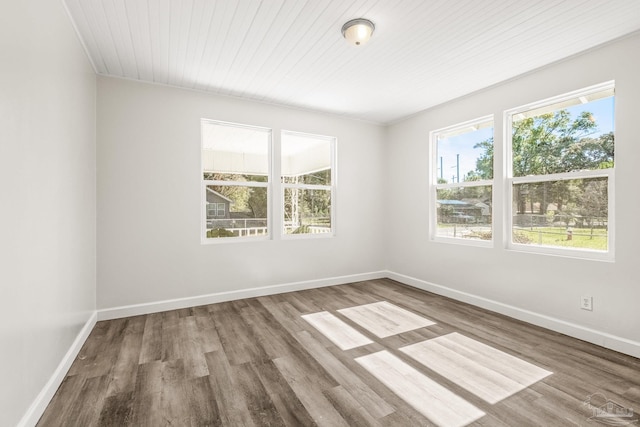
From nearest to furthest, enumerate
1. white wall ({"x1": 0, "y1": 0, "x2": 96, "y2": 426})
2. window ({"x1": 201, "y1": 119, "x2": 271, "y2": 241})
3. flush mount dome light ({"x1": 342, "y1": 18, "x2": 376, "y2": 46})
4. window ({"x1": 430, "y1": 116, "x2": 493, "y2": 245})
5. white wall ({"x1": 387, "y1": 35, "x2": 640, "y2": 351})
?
white wall ({"x1": 0, "y1": 0, "x2": 96, "y2": 426}), flush mount dome light ({"x1": 342, "y1": 18, "x2": 376, "y2": 46}), white wall ({"x1": 387, "y1": 35, "x2": 640, "y2": 351}), window ({"x1": 430, "y1": 116, "x2": 493, "y2": 245}), window ({"x1": 201, "y1": 119, "x2": 271, "y2": 241})

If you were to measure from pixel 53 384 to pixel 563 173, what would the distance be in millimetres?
4600

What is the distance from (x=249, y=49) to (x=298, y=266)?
2870mm

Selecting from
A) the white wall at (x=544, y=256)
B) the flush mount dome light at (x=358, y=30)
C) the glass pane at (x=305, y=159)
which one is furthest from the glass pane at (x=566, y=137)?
the glass pane at (x=305, y=159)

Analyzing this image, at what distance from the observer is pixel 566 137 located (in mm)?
2984

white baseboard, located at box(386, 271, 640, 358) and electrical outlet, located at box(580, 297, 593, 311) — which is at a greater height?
electrical outlet, located at box(580, 297, 593, 311)

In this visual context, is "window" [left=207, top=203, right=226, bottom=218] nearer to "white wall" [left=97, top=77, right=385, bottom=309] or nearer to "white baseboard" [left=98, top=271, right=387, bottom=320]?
"white wall" [left=97, top=77, right=385, bottom=309]

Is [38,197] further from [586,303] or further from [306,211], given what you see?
[586,303]

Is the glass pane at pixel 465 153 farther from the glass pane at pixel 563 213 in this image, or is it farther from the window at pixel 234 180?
the window at pixel 234 180

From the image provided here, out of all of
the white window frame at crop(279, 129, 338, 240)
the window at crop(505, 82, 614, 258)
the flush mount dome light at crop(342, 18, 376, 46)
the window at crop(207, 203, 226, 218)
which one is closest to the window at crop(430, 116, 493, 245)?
the window at crop(505, 82, 614, 258)

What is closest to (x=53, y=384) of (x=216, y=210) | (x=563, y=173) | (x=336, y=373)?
(x=336, y=373)

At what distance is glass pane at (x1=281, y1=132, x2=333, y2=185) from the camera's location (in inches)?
173

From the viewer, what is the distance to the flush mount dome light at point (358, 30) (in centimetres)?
233

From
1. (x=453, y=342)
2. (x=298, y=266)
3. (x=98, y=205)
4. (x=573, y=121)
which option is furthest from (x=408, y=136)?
(x=98, y=205)

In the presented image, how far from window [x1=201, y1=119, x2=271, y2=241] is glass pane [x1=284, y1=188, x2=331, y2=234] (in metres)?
0.34
